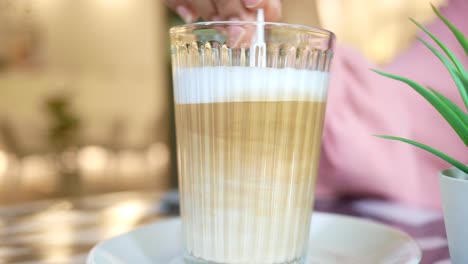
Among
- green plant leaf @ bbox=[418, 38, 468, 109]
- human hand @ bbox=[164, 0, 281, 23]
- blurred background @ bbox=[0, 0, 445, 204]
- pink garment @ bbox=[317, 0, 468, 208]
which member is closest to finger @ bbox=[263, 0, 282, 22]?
human hand @ bbox=[164, 0, 281, 23]

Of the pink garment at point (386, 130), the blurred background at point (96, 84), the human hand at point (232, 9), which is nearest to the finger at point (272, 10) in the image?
the human hand at point (232, 9)

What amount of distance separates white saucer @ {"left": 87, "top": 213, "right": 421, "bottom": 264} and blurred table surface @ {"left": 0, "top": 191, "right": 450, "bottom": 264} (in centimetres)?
4

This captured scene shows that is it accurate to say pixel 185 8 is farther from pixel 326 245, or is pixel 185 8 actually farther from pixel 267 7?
pixel 326 245

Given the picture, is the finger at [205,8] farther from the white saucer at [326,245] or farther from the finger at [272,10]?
the white saucer at [326,245]

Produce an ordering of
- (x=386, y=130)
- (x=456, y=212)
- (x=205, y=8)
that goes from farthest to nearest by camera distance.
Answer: (x=386, y=130), (x=205, y=8), (x=456, y=212)

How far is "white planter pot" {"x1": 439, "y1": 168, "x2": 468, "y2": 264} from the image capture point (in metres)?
0.29

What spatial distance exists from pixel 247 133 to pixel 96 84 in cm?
279

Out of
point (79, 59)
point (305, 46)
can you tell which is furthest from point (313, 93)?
point (79, 59)

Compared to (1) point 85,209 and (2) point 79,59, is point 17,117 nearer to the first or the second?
(2) point 79,59

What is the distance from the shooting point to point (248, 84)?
31 cm

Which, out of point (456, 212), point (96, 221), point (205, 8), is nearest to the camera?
point (456, 212)

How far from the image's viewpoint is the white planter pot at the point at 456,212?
290 millimetres

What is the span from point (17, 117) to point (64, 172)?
42 cm

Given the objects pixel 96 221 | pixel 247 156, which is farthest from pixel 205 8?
pixel 96 221
